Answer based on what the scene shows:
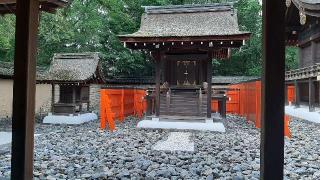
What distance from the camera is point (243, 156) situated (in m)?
7.05

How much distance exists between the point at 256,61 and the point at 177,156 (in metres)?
28.8

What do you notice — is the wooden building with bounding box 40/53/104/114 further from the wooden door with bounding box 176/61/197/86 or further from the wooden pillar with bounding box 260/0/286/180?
the wooden pillar with bounding box 260/0/286/180

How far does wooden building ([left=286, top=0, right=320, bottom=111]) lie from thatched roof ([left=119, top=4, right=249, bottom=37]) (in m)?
3.30

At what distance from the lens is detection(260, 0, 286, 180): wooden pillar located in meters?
2.31

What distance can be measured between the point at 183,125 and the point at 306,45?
11.3 m

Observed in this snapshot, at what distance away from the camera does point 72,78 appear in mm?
15547

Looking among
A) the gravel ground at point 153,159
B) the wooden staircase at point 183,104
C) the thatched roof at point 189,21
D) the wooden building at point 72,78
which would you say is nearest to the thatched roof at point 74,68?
the wooden building at point 72,78

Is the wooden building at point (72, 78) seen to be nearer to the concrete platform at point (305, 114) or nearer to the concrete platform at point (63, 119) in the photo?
the concrete platform at point (63, 119)

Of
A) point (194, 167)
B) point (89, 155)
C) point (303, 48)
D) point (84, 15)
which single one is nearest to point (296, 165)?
point (194, 167)

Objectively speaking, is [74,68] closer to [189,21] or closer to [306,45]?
[189,21]

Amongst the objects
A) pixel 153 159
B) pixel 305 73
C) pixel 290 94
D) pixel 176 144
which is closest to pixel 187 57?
pixel 305 73

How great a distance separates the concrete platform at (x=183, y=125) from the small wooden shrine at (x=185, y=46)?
0.69 m

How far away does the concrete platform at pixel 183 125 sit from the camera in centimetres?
1242

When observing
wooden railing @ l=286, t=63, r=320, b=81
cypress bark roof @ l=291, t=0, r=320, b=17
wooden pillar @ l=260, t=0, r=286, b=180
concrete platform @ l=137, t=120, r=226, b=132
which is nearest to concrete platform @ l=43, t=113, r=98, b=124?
concrete platform @ l=137, t=120, r=226, b=132
